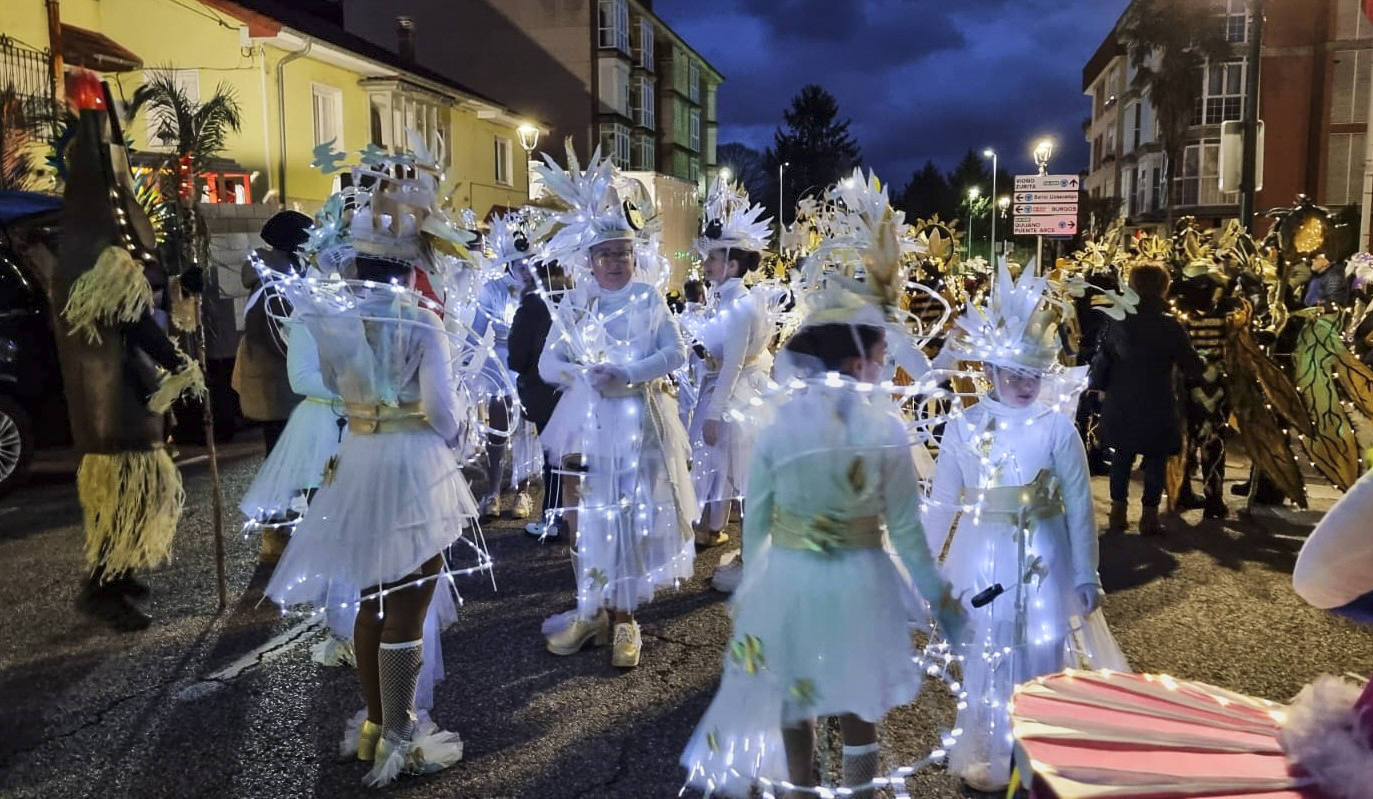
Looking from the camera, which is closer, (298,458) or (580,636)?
(580,636)

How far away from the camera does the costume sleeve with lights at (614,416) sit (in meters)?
4.95

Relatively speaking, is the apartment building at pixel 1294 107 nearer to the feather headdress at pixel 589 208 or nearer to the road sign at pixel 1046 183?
the road sign at pixel 1046 183

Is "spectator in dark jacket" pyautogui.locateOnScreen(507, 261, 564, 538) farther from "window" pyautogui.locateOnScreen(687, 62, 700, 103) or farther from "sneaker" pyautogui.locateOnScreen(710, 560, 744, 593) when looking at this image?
"window" pyautogui.locateOnScreen(687, 62, 700, 103)

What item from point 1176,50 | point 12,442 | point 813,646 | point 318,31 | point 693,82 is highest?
point 693,82

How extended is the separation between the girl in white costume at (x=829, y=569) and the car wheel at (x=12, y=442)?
7761mm

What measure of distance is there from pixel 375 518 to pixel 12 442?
6539 mm

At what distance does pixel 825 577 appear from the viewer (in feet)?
9.25

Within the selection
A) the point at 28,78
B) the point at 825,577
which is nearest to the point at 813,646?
the point at 825,577

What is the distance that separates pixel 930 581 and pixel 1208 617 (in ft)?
11.8

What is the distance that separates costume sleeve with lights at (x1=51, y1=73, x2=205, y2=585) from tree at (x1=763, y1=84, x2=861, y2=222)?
62.6m

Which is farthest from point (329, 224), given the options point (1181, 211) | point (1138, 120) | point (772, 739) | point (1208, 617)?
point (1138, 120)

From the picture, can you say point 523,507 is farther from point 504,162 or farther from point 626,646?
point 504,162

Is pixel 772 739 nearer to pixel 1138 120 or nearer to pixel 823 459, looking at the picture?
pixel 823 459

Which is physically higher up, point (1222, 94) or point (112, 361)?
point (1222, 94)
